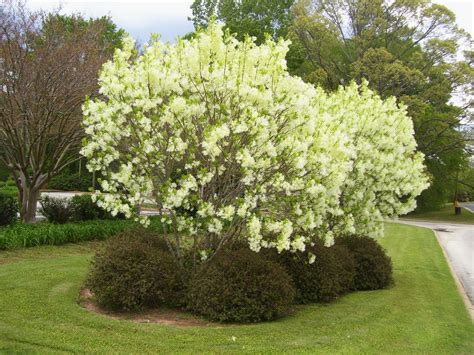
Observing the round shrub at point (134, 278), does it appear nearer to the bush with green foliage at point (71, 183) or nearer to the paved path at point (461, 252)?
the paved path at point (461, 252)

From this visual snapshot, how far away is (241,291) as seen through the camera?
7.12 m

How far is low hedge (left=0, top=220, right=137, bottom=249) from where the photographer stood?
12.0 metres

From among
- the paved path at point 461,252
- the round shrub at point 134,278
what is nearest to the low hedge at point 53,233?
the round shrub at point 134,278

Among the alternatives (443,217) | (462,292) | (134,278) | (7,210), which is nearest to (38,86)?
(7,210)

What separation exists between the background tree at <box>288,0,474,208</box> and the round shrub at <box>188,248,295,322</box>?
23856 millimetres

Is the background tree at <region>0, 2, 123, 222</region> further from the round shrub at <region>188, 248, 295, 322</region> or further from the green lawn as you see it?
the green lawn

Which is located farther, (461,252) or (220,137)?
(461,252)

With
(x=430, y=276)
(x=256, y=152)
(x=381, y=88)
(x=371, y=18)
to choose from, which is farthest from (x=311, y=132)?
(x=371, y=18)

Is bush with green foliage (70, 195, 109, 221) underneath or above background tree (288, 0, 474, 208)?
underneath

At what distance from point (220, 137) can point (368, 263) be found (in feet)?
16.0

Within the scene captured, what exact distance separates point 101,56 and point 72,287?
8.71 metres

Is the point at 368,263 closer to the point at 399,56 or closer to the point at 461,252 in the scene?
the point at 461,252

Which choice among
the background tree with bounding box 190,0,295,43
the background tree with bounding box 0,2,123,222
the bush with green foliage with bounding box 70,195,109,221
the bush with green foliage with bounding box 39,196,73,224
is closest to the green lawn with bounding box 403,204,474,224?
the background tree with bounding box 190,0,295,43

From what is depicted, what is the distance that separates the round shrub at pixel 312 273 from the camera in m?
8.38
